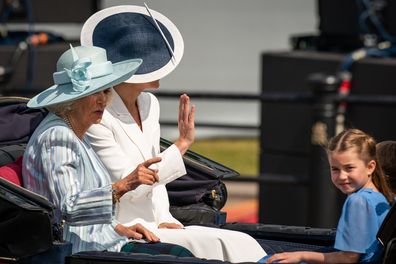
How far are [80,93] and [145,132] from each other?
573 mm

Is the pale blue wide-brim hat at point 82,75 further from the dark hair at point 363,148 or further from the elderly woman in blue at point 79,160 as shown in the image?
the dark hair at point 363,148

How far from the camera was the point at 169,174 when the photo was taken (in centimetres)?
478

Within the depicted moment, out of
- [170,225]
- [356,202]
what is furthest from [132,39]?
[356,202]

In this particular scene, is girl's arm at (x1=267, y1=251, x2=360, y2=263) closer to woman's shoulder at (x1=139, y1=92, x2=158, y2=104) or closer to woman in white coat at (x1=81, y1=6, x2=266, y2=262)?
woman in white coat at (x1=81, y1=6, x2=266, y2=262)

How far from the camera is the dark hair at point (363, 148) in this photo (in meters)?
4.38

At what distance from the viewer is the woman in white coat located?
4691mm

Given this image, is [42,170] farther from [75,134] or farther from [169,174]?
[169,174]

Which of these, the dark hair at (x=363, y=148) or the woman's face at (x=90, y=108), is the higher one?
the woman's face at (x=90, y=108)

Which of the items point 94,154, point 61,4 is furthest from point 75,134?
point 61,4

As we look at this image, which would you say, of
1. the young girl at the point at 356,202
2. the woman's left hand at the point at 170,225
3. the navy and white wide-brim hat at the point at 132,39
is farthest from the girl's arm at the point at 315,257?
the navy and white wide-brim hat at the point at 132,39

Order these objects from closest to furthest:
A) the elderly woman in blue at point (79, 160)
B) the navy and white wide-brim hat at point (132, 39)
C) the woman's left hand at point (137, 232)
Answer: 1. the elderly woman in blue at point (79, 160)
2. the woman's left hand at point (137, 232)
3. the navy and white wide-brim hat at point (132, 39)

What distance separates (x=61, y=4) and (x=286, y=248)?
3.89 m

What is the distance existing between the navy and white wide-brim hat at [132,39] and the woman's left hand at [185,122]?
0.15m

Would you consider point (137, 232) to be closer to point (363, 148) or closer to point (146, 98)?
point (146, 98)
